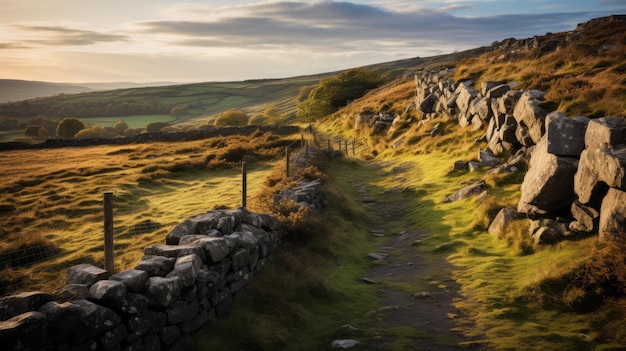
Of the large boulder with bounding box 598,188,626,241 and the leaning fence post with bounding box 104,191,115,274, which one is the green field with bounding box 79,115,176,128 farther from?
the large boulder with bounding box 598,188,626,241

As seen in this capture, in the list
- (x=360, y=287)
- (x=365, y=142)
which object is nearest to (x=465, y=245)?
(x=360, y=287)

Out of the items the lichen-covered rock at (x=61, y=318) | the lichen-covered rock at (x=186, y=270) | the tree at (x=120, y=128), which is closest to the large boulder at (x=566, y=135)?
the lichen-covered rock at (x=186, y=270)

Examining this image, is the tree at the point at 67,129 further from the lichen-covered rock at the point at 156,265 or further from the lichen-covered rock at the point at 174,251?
the lichen-covered rock at the point at 156,265

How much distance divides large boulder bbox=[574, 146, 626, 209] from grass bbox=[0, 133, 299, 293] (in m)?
11.4

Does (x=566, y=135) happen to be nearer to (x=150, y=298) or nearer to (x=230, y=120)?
(x=150, y=298)

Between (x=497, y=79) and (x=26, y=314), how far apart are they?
32.3 metres

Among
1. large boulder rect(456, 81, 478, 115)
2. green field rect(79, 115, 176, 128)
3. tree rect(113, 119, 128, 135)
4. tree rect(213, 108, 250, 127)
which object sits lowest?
tree rect(113, 119, 128, 135)

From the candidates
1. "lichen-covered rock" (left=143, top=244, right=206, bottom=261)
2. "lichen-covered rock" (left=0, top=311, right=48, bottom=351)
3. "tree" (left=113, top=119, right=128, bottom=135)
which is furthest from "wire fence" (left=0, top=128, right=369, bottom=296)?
"tree" (left=113, top=119, right=128, bottom=135)

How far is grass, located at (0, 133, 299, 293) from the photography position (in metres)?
16.0

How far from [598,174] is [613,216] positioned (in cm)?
137

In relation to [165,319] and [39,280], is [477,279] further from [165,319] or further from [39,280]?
[39,280]

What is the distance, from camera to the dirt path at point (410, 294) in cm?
966

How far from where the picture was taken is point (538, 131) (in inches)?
760

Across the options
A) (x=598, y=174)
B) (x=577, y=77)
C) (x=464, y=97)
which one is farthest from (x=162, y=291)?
(x=464, y=97)
